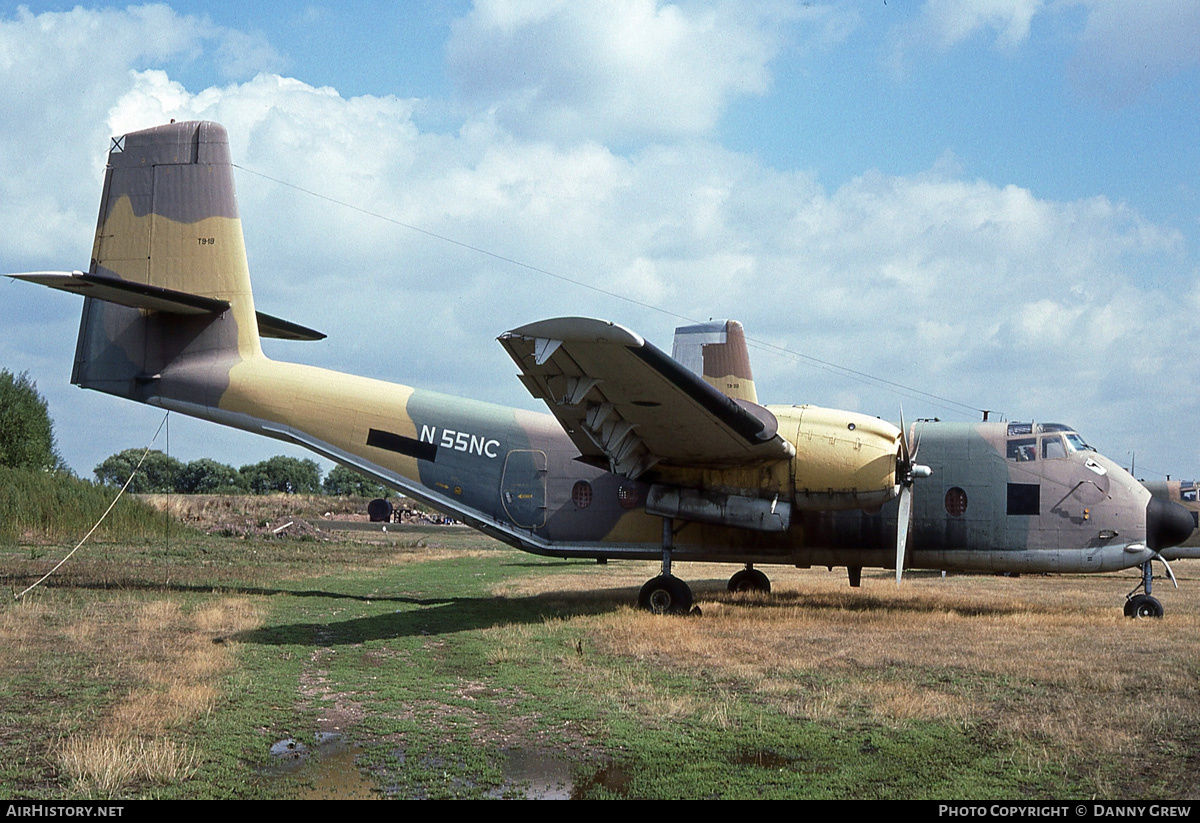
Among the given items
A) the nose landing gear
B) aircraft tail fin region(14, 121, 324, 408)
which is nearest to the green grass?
aircraft tail fin region(14, 121, 324, 408)

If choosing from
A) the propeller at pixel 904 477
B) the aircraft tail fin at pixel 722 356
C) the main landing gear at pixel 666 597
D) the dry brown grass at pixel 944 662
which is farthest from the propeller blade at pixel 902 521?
the aircraft tail fin at pixel 722 356

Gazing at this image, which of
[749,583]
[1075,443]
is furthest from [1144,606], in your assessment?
[749,583]

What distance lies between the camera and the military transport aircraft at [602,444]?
14398mm

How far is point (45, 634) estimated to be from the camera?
467 inches

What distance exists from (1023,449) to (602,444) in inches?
278

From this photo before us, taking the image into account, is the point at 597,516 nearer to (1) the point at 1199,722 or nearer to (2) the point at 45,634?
(2) the point at 45,634

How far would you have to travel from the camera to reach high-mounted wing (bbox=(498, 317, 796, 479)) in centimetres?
1221

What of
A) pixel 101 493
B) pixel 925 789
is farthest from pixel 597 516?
pixel 101 493

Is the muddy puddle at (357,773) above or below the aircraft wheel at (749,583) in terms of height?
below

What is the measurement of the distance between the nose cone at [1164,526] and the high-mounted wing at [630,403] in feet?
19.3

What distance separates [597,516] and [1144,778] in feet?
36.4

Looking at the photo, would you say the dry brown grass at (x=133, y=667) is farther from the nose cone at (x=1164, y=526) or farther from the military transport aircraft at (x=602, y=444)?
the nose cone at (x=1164, y=526)

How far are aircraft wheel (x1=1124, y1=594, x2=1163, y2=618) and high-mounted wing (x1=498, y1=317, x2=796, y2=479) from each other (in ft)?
19.7
